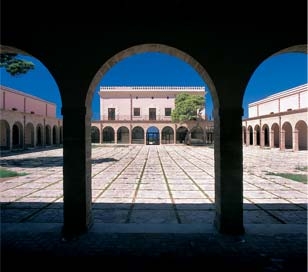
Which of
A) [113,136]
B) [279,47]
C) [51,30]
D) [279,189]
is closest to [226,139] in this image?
[279,47]

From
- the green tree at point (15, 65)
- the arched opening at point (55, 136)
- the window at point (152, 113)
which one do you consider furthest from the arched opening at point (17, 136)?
the window at point (152, 113)

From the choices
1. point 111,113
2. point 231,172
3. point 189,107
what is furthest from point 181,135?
point 231,172

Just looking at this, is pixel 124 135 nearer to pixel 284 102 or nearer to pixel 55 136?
pixel 55 136

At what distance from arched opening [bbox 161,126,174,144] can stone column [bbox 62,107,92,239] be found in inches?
1399

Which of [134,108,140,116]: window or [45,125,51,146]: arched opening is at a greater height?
[134,108,140,116]: window

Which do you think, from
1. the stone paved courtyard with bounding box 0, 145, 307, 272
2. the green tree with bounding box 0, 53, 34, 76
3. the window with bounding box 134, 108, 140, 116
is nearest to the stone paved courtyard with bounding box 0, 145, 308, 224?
the stone paved courtyard with bounding box 0, 145, 307, 272

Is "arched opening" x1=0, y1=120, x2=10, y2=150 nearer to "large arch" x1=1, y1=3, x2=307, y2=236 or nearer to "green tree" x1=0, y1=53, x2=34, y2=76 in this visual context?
"green tree" x1=0, y1=53, x2=34, y2=76

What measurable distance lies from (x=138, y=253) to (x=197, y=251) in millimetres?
852

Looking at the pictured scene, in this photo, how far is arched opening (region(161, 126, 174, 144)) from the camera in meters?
39.7

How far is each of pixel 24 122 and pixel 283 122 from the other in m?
28.0

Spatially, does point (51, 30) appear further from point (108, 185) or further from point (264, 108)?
point (264, 108)

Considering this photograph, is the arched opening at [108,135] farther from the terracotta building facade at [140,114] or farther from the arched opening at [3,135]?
the arched opening at [3,135]

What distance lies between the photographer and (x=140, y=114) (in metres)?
41.0

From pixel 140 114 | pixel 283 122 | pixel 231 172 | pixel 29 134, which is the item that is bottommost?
pixel 231 172
